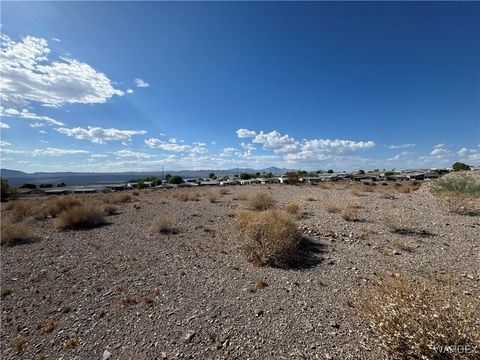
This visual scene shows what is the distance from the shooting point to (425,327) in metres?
2.97

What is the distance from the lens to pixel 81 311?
5215 mm

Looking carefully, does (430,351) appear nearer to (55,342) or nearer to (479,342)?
(479,342)

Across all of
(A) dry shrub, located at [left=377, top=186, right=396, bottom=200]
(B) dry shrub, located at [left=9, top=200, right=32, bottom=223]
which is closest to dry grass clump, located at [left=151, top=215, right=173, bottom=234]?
(B) dry shrub, located at [left=9, top=200, right=32, bottom=223]

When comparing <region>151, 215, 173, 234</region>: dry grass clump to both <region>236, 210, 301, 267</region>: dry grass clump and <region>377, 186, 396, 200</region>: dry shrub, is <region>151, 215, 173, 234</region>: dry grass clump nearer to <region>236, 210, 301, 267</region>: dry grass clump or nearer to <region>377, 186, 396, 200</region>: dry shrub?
<region>236, 210, 301, 267</region>: dry grass clump

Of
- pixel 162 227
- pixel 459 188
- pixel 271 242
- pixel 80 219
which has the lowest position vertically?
pixel 162 227

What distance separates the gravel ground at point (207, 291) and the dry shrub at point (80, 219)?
2.14 meters

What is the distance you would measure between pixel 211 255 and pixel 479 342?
20.7ft

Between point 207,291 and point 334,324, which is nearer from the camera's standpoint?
point 334,324

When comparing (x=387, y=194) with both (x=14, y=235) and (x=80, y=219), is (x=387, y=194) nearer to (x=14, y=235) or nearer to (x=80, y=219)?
(x=80, y=219)

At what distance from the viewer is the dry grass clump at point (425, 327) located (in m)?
2.79

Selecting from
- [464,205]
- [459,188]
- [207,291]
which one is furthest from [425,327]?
[459,188]

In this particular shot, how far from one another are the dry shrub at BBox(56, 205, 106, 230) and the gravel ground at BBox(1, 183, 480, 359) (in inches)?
84.1

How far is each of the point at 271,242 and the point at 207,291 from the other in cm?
253

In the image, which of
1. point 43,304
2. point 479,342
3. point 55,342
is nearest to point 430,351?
point 479,342
